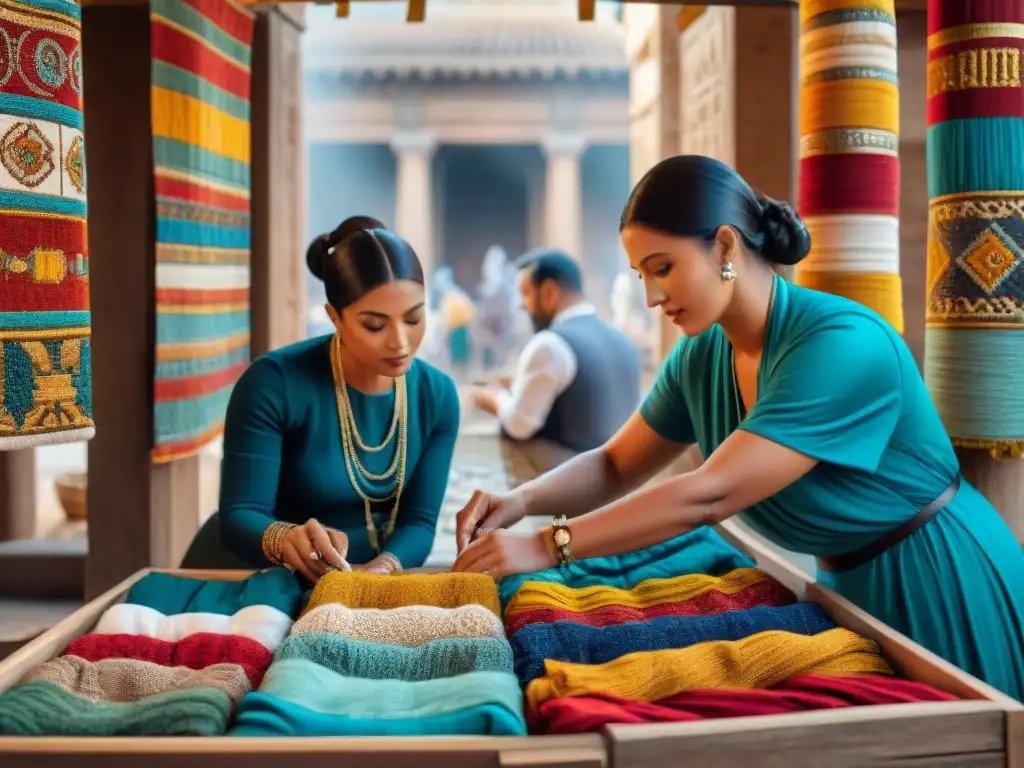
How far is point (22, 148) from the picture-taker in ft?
6.44

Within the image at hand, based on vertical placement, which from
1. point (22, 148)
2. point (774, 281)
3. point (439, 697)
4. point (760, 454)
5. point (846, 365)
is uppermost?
point (22, 148)

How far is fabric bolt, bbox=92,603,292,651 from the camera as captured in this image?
141 centimetres

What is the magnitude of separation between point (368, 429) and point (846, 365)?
952 mm

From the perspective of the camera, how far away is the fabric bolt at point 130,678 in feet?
4.02

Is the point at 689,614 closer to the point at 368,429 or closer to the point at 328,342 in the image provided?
the point at 368,429

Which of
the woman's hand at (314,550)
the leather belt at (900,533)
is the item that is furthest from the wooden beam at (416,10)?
the leather belt at (900,533)

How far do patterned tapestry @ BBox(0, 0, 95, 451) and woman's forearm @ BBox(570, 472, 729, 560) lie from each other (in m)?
1.15

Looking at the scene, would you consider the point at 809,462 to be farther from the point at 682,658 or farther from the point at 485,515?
the point at 485,515

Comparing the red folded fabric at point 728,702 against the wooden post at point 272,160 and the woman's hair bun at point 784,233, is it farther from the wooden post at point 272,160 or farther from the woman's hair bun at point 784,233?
the wooden post at point 272,160

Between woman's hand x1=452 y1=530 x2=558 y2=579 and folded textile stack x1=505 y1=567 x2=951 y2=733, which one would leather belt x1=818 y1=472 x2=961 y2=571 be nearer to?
folded textile stack x1=505 y1=567 x2=951 y2=733

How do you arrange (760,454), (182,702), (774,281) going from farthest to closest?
(774,281)
(760,454)
(182,702)

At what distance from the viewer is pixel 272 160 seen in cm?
406

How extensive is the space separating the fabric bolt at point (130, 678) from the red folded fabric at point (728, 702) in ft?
1.20

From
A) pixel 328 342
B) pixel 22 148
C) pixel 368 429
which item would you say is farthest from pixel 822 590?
pixel 22 148
